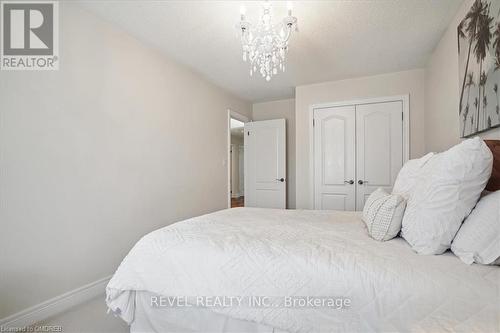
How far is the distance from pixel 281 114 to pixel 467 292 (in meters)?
4.03

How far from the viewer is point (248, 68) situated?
121 inches

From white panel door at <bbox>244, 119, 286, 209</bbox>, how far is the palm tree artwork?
2726 mm

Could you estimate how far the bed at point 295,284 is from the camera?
85cm

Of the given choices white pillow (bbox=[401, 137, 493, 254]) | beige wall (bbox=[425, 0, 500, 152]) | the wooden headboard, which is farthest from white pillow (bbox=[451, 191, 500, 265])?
beige wall (bbox=[425, 0, 500, 152])

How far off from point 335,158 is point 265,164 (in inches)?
52.9

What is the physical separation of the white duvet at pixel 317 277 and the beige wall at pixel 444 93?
1.14 meters

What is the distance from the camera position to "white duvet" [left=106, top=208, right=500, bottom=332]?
2.77 ft

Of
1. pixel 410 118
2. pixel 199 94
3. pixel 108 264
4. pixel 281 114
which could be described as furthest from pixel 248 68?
pixel 108 264

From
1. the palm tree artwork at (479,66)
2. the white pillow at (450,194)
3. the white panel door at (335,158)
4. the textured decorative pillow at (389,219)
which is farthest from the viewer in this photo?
the white panel door at (335,158)

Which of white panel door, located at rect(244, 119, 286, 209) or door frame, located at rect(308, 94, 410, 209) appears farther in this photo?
white panel door, located at rect(244, 119, 286, 209)

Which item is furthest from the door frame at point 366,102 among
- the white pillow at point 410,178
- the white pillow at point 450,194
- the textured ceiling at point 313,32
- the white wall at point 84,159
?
the white pillow at point 450,194

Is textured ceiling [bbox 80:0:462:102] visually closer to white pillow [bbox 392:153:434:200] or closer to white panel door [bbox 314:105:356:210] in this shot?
white panel door [bbox 314:105:356:210]

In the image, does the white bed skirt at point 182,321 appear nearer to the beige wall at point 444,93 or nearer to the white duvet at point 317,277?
the white duvet at point 317,277

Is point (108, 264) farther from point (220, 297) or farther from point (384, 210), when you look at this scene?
point (384, 210)
